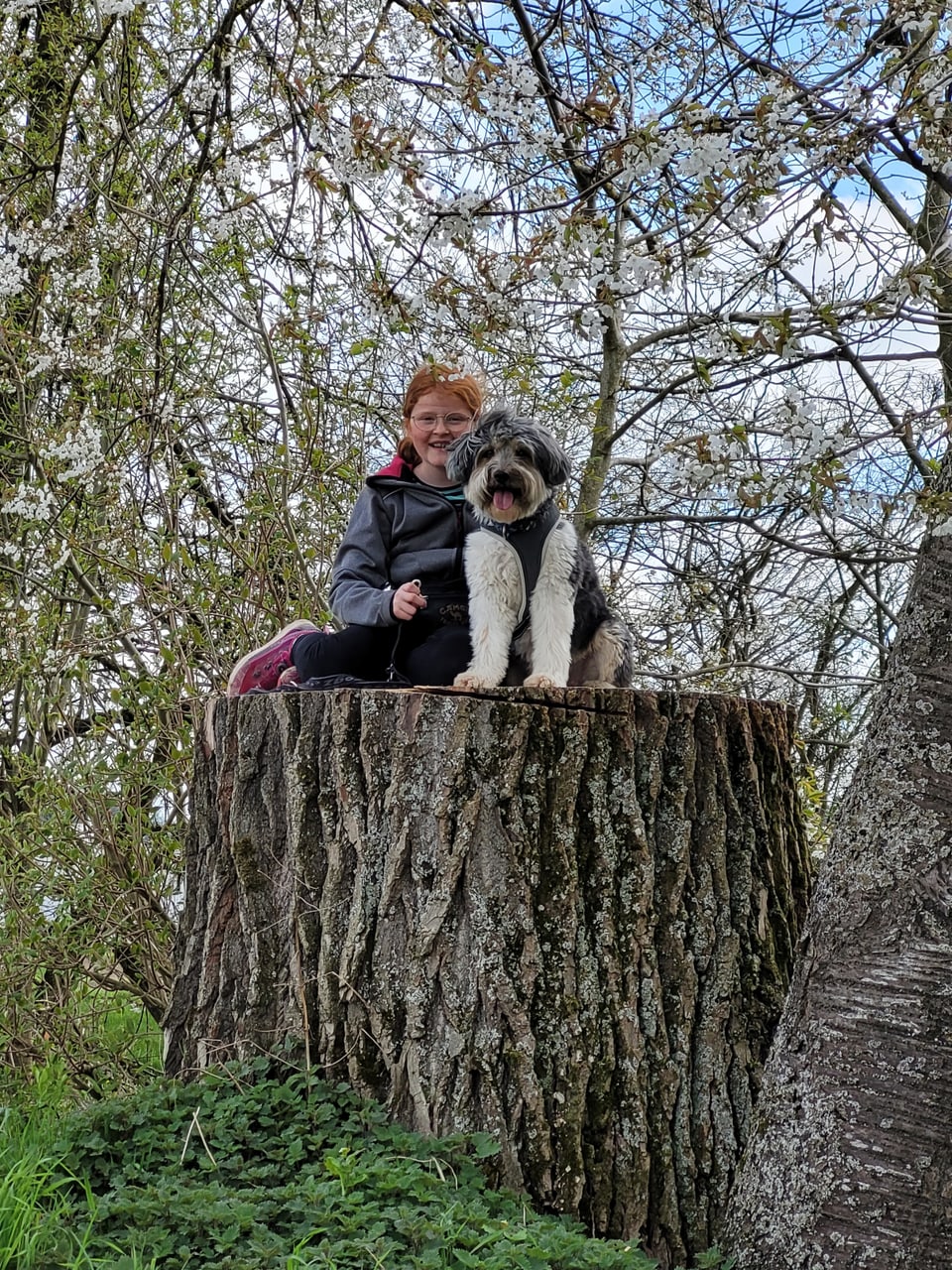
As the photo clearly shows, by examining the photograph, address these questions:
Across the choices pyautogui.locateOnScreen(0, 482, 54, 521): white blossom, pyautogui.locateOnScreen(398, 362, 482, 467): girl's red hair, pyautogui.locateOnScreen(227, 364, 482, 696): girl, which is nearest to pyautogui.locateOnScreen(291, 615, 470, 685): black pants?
pyautogui.locateOnScreen(227, 364, 482, 696): girl

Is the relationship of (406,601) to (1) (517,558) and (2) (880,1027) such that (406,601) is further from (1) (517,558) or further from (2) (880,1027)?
(2) (880,1027)

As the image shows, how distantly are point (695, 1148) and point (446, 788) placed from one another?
4.09ft

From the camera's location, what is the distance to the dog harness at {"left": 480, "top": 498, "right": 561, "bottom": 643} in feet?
15.5

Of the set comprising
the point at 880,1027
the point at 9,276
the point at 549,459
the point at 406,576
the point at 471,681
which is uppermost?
the point at 9,276

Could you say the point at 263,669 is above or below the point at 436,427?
below

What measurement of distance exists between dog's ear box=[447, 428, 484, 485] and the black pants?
0.59 meters

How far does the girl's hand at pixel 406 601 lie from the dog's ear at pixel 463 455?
689 millimetres

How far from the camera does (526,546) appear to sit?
4734mm

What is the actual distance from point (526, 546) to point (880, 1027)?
7.48ft

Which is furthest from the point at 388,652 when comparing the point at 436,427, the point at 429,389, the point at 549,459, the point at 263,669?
the point at 429,389

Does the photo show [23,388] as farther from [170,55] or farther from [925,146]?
[925,146]

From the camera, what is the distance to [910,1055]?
3027 mm

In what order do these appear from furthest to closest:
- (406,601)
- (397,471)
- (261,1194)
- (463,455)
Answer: (397,471), (463,455), (406,601), (261,1194)

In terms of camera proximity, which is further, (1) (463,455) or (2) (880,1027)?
(1) (463,455)
